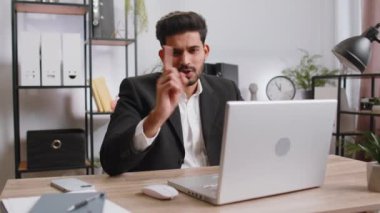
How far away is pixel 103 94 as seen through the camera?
271 cm

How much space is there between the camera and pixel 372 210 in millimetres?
982

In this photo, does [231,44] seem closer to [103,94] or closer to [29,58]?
[103,94]

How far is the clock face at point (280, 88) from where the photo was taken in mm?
3316

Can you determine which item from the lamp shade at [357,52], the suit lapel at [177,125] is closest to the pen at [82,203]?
the suit lapel at [177,125]

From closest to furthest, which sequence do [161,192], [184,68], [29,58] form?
[161,192]
[184,68]
[29,58]

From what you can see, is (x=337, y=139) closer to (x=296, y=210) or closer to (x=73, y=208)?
(x=296, y=210)

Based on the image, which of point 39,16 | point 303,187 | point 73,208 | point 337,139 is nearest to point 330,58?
point 337,139

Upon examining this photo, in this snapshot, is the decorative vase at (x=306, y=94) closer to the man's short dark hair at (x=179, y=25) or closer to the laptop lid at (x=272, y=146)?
the man's short dark hair at (x=179, y=25)

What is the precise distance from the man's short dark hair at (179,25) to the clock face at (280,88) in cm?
181

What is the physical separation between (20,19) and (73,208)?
2203 mm

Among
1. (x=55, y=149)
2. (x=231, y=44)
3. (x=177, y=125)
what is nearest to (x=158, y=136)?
(x=177, y=125)

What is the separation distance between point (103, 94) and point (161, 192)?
1.81 m

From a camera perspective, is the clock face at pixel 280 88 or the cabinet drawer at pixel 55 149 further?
the clock face at pixel 280 88

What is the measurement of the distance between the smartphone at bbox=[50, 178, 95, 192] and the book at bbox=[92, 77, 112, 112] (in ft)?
5.04
